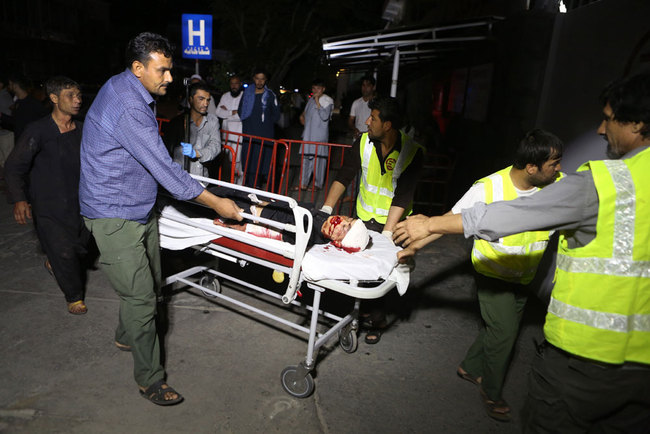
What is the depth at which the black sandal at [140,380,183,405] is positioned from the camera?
2.68 meters

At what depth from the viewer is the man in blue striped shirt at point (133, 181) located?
237cm

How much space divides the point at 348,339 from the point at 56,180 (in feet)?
9.49

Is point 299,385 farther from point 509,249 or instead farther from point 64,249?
point 64,249

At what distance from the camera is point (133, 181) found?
8.20 ft

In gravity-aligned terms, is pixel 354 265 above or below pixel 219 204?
below

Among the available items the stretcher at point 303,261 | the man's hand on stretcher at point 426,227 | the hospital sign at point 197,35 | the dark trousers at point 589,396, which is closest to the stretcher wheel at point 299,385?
the stretcher at point 303,261

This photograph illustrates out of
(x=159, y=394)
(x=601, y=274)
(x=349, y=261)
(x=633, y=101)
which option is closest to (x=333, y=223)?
(x=349, y=261)

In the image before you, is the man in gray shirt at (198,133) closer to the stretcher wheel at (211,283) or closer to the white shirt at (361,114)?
the stretcher wheel at (211,283)

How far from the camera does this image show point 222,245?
337cm

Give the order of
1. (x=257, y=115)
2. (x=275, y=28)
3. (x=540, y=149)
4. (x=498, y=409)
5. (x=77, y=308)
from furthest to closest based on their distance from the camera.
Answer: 1. (x=275, y=28)
2. (x=257, y=115)
3. (x=77, y=308)
4. (x=498, y=409)
5. (x=540, y=149)

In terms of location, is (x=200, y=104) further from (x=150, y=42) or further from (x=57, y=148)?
(x=150, y=42)

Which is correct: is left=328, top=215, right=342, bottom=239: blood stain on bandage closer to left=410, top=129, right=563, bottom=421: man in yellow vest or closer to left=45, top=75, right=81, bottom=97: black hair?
left=410, top=129, right=563, bottom=421: man in yellow vest

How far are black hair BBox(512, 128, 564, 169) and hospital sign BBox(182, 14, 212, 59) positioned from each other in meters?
6.47

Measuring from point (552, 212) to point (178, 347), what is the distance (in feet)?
9.78
